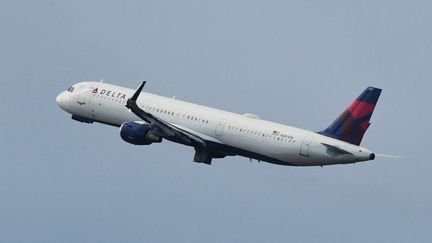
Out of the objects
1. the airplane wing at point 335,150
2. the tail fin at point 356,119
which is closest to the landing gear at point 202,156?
the tail fin at point 356,119

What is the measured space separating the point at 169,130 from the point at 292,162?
37.5 feet

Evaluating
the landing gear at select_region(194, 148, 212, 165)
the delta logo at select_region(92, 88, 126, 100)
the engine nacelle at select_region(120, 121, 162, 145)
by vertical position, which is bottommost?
the landing gear at select_region(194, 148, 212, 165)

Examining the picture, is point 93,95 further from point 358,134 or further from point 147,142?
point 358,134

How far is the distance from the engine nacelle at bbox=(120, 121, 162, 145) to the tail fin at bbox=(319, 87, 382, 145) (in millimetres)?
15504

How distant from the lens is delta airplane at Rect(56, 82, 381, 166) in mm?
139250

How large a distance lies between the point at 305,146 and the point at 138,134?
1515cm

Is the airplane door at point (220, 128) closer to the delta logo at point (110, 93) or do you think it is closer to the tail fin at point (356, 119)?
the tail fin at point (356, 119)

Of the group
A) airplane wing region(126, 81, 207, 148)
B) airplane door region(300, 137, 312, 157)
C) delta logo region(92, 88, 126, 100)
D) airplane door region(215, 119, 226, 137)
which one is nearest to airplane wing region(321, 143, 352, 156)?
airplane door region(300, 137, 312, 157)

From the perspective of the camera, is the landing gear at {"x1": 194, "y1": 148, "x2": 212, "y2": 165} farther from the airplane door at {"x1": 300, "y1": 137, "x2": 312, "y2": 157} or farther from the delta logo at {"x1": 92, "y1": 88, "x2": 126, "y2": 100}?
the airplane door at {"x1": 300, "y1": 137, "x2": 312, "y2": 157}

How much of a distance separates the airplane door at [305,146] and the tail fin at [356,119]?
7.21 feet

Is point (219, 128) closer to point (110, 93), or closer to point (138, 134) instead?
point (138, 134)

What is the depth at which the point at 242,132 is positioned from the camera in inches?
5620

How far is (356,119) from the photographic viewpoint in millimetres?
140000

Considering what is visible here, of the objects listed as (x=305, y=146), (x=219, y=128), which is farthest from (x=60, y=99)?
(x=305, y=146)
